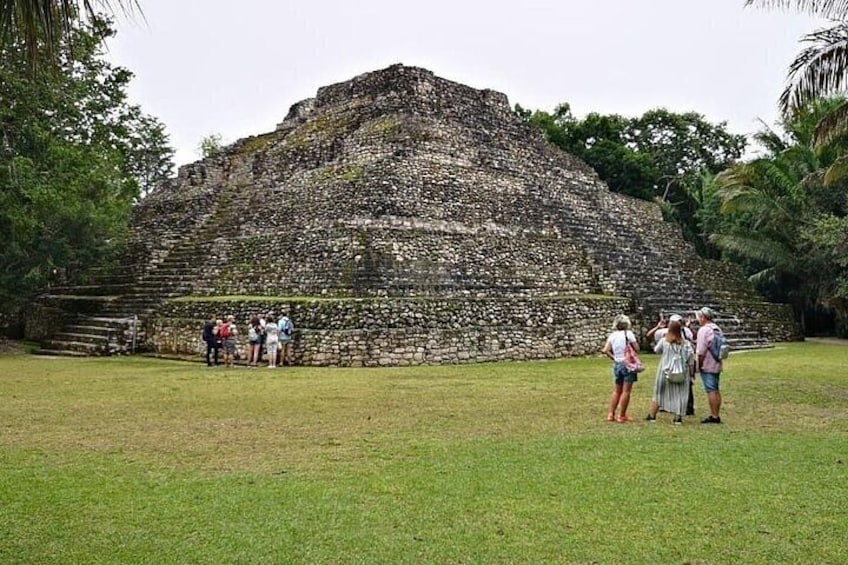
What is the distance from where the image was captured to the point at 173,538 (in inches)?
186

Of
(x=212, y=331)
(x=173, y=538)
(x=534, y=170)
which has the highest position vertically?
(x=534, y=170)

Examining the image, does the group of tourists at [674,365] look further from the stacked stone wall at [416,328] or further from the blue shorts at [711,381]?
the stacked stone wall at [416,328]

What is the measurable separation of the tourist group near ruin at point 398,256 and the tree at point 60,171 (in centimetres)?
141

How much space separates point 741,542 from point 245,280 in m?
15.4

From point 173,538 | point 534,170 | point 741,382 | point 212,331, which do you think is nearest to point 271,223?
point 212,331

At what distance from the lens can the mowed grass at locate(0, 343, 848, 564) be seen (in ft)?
15.2

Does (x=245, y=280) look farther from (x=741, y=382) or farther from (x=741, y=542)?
(x=741, y=542)

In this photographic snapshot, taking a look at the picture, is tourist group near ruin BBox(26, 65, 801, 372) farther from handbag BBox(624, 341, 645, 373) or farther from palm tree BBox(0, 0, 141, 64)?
palm tree BBox(0, 0, 141, 64)

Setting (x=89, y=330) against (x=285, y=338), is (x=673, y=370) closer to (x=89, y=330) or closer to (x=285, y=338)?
(x=285, y=338)

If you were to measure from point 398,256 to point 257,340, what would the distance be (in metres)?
3.75

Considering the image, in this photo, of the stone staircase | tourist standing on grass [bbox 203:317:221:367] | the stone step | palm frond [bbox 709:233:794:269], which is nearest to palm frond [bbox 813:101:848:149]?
tourist standing on grass [bbox 203:317:221:367]

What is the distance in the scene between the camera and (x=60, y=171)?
1928 centimetres

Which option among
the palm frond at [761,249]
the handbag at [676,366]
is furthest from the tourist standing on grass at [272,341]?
the palm frond at [761,249]

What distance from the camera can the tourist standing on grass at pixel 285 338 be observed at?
1562 centimetres
